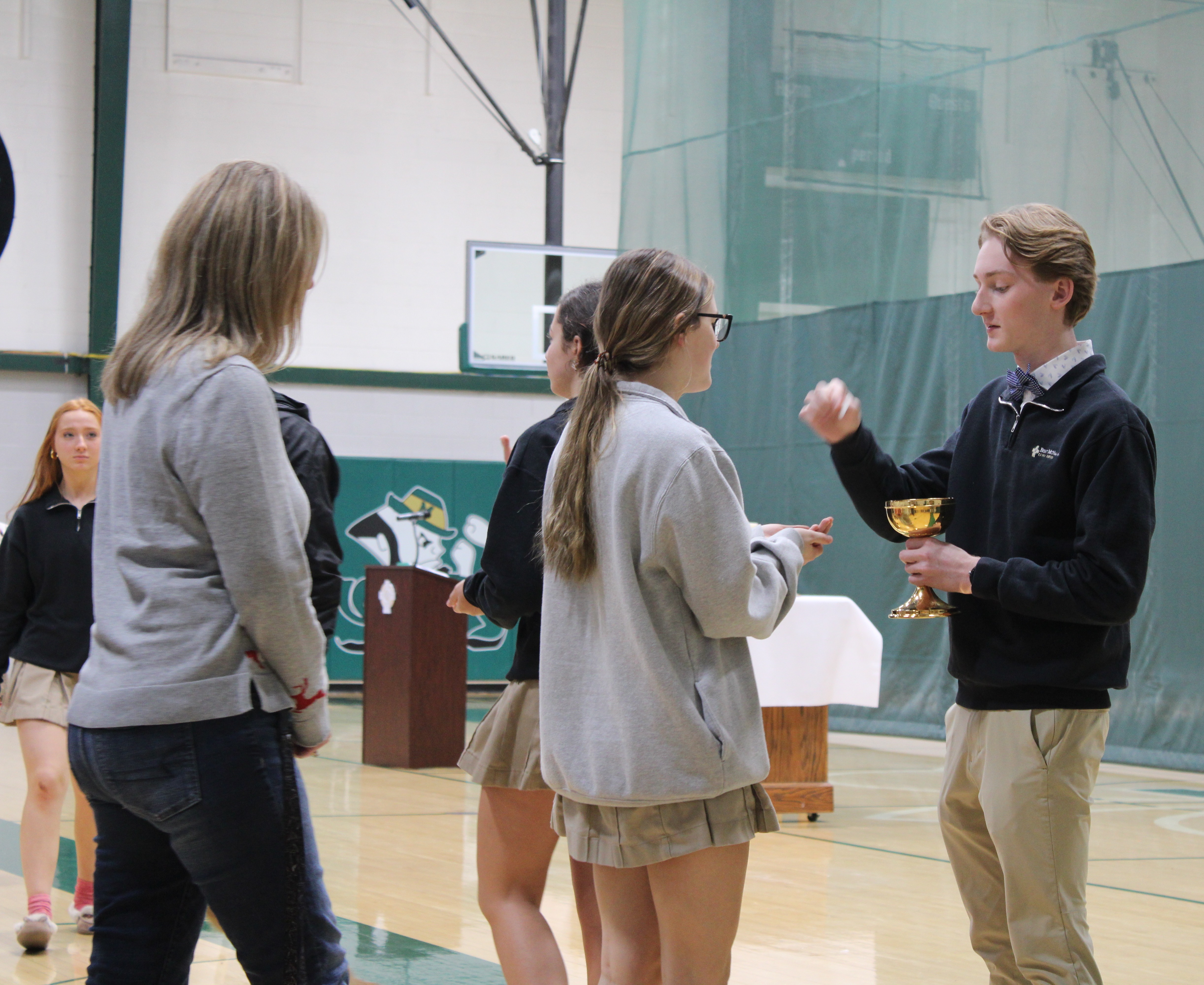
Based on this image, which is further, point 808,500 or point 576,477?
point 808,500

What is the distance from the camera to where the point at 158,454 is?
1721 mm

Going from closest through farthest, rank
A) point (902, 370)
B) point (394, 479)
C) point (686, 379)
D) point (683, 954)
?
point (683, 954) → point (686, 379) → point (902, 370) → point (394, 479)

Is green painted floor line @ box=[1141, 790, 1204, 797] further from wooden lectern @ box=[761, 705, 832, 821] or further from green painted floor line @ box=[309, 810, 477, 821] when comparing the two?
green painted floor line @ box=[309, 810, 477, 821]

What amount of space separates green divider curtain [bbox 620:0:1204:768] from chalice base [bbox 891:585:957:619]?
17.2ft

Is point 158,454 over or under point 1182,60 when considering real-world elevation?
under

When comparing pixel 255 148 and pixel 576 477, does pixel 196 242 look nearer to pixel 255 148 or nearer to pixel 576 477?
pixel 576 477

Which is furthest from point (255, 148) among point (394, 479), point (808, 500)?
point (808, 500)

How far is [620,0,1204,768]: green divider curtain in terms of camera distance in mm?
7324

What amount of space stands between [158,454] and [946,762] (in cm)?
137

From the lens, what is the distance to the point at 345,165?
1280cm

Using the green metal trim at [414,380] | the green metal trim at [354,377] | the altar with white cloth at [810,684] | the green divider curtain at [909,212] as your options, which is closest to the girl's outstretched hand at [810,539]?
the altar with white cloth at [810,684]

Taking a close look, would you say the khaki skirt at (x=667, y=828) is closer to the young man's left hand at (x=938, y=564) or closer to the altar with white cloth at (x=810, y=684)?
the young man's left hand at (x=938, y=564)

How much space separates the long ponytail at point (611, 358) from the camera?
1964mm

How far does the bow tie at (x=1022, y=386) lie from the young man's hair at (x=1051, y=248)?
109mm
